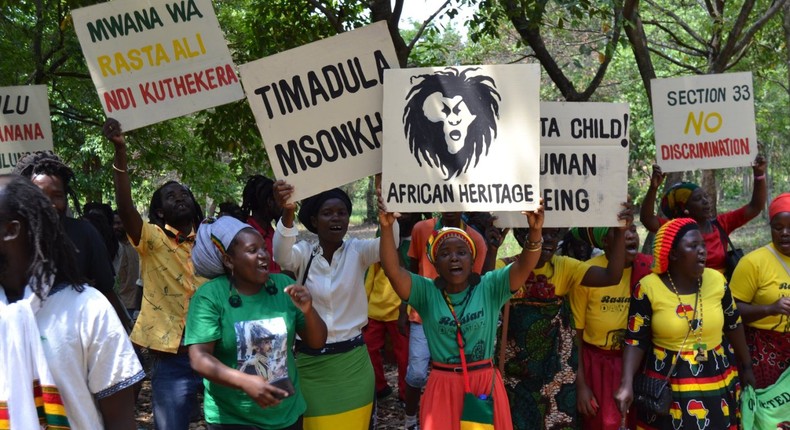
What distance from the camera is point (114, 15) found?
5.21m

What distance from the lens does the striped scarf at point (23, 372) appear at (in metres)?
2.44

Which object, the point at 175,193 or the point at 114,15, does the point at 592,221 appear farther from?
the point at 114,15

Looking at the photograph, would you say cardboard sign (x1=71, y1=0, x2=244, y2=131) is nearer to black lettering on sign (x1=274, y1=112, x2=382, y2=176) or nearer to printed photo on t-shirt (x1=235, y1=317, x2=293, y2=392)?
black lettering on sign (x1=274, y1=112, x2=382, y2=176)

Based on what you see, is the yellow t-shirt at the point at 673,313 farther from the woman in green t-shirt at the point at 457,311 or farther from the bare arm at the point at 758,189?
the bare arm at the point at 758,189

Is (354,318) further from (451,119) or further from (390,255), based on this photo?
(451,119)

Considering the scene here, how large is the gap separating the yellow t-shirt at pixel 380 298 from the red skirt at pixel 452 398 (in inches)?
114

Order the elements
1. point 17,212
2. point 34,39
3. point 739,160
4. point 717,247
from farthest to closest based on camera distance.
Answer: point 34,39, point 739,160, point 717,247, point 17,212

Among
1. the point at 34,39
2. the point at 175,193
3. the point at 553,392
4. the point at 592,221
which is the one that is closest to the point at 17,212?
the point at 175,193

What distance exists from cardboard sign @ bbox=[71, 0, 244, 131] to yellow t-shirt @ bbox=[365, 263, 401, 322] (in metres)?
2.53

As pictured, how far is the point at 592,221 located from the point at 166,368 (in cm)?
253

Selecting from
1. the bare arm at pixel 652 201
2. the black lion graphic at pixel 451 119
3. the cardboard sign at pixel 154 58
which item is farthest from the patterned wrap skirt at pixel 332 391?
the bare arm at pixel 652 201

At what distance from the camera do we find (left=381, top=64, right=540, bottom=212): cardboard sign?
14.1 ft

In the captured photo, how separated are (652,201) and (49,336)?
14.6 ft

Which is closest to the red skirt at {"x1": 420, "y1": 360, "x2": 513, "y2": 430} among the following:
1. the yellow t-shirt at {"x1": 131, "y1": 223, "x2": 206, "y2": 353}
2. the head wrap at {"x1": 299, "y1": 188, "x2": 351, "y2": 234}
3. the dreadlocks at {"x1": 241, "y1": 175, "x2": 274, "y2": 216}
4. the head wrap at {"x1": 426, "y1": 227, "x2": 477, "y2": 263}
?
the head wrap at {"x1": 426, "y1": 227, "x2": 477, "y2": 263}
